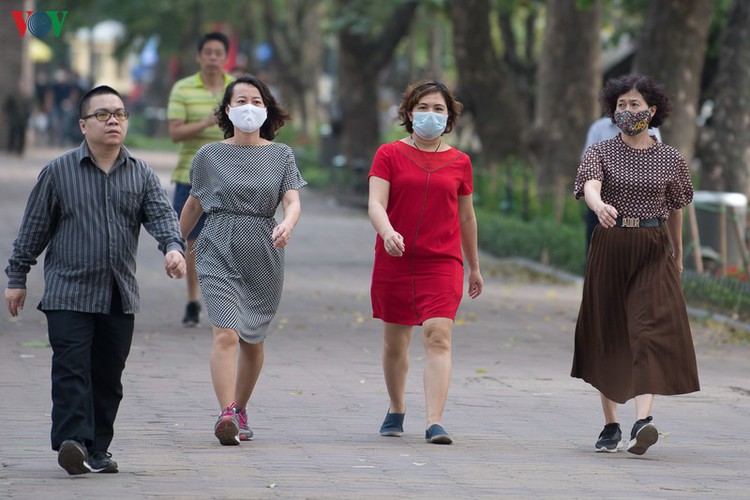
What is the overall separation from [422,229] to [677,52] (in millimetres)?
10772

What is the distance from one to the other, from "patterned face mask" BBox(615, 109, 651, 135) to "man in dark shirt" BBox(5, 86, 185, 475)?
2204mm

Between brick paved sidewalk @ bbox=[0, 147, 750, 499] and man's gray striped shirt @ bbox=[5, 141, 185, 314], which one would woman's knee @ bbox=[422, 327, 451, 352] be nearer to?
brick paved sidewalk @ bbox=[0, 147, 750, 499]

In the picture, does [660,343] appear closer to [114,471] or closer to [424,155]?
[424,155]

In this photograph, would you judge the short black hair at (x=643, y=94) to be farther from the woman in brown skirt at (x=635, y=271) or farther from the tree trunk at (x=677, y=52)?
the tree trunk at (x=677, y=52)

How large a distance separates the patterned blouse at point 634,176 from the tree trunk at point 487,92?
18.0m

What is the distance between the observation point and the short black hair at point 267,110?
7.79 m

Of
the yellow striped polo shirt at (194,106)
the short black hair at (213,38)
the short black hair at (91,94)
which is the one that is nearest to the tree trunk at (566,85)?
the short black hair at (213,38)

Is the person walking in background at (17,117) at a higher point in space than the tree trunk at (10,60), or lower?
lower

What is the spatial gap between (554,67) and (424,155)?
1504cm

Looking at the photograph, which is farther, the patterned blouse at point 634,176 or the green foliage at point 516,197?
the green foliage at point 516,197

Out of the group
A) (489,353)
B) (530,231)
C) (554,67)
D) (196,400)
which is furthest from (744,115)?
(196,400)

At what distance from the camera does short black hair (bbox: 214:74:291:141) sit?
307 inches

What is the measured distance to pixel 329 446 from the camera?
748 cm

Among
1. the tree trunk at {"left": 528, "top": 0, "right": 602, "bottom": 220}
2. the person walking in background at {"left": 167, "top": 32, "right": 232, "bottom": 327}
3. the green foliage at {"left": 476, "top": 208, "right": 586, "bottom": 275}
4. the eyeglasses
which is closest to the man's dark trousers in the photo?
the eyeglasses
